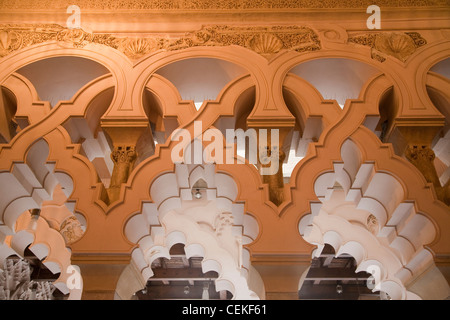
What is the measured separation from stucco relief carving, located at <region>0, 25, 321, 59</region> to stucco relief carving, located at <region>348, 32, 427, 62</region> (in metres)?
0.42

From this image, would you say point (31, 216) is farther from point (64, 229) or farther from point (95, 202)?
point (95, 202)

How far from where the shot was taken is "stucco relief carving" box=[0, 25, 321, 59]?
3395 millimetres

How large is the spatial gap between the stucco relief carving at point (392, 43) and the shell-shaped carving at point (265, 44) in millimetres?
605

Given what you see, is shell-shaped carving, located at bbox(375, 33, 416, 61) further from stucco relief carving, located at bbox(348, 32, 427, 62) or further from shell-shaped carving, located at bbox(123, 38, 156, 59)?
shell-shaped carving, located at bbox(123, 38, 156, 59)

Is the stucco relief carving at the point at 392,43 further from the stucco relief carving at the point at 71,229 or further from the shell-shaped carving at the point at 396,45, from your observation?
the stucco relief carving at the point at 71,229

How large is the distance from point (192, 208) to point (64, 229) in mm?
1488

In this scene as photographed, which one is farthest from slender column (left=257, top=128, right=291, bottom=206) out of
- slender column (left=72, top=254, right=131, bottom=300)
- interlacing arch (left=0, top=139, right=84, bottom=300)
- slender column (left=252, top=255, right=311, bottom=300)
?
interlacing arch (left=0, top=139, right=84, bottom=300)

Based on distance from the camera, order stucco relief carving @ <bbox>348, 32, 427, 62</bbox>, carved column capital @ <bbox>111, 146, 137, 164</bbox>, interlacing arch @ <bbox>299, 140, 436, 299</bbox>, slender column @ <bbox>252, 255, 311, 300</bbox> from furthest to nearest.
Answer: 1. stucco relief carving @ <bbox>348, 32, 427, 62</bbox>
2. carved column capital @ <bbox>111, 146, 137, 164</bbox>
3. interlacing arch @ <bbox>299, 140, 436, 299</bbox>
4. slender column @ <bbox>252, 255, 311, 300</bbox>

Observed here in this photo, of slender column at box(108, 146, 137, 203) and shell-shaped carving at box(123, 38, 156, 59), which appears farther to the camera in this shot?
shell-shaped carving at box(123, 38, 156, 59)

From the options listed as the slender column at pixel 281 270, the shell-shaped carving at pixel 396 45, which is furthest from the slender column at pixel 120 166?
the shell-shaped carving at pixel 396 45

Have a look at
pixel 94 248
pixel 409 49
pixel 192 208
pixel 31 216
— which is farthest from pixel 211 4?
pixel 31 216

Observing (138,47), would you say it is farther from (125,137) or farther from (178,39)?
(125,137)

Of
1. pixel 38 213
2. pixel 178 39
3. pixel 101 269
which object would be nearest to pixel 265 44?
pixel 178 39

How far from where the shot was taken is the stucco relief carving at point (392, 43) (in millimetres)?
3334
